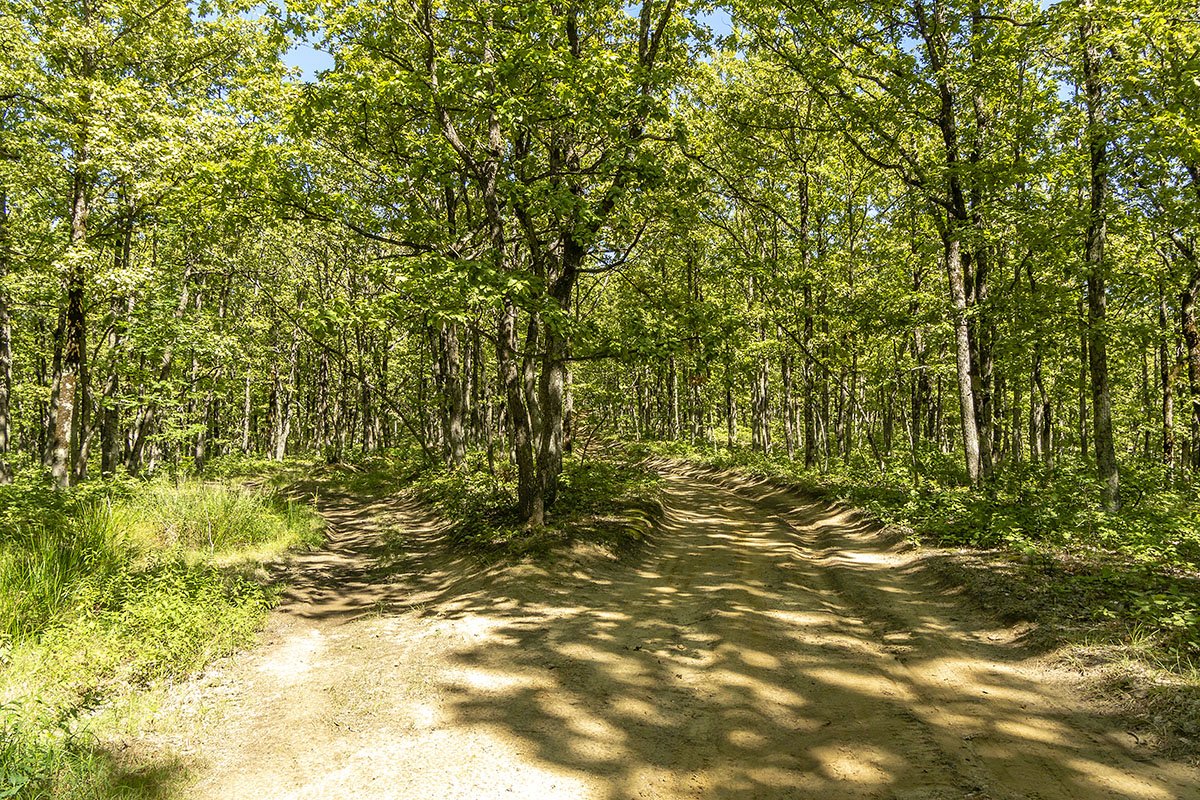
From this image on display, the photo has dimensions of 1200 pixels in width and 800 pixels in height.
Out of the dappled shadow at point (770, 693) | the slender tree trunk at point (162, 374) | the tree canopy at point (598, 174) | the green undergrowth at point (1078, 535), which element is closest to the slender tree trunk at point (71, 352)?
the tree canopy at point (598, 174)

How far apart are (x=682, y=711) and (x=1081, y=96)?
16587 mm

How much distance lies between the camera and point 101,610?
6.71 meters

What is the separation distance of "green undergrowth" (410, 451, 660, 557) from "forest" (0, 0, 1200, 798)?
0.22 metres

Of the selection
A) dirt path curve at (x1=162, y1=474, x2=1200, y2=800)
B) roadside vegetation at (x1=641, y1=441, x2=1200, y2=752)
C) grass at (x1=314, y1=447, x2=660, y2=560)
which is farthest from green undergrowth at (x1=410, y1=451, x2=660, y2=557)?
roadside vegetation at (x1=641, y1=441, x2=1200, y2=752)

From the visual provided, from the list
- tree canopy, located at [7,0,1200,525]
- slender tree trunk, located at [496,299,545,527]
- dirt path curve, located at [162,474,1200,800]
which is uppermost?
tree canopy, located at [7,0,1200,525]

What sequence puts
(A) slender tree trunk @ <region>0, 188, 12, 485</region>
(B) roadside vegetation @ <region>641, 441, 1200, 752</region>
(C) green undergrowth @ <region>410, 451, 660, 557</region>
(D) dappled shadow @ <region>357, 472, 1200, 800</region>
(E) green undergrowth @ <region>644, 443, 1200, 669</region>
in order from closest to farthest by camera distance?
(D) dappled shadow @ <region>357, 472, 1200, 800</region> < (B) roadside vegetation @ <region>641, 441, 1200, 752</region> < (E) green undergrowth @ <region>644, 443, 1200, 669</region> < (C) green undergrowth @ <region>410, 451, 660, 557</region> < (A) slender tree trunk @ <region>0, 188, 12, 485</region>

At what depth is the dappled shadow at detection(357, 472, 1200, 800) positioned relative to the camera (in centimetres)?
423

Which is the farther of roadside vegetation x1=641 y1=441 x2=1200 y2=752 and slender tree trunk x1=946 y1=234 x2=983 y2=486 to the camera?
slender tree trunk x1=946 y1=234 x2=983 y2=486

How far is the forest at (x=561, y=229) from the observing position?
7.88 m

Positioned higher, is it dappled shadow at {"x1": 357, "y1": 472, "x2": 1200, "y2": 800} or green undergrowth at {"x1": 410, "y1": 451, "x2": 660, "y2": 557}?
green undergrowth at {"x1": 410, "y1": 451, "x2": 660, "y2": 557}

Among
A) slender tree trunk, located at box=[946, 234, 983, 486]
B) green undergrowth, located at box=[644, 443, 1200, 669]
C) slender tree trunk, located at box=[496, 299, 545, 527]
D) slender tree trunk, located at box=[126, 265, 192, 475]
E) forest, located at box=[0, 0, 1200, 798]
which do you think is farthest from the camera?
slender tree trunk, located at box=[126, 265, 192, 475]

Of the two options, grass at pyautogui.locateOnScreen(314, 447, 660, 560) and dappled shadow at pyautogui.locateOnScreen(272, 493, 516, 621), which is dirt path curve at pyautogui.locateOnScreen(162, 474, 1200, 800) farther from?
grass at pyautogui.locateOnScreen(314, 447, 660, 560)

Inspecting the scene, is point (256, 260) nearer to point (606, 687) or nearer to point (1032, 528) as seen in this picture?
point (606, 687)

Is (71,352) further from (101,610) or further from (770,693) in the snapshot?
(770,693)
